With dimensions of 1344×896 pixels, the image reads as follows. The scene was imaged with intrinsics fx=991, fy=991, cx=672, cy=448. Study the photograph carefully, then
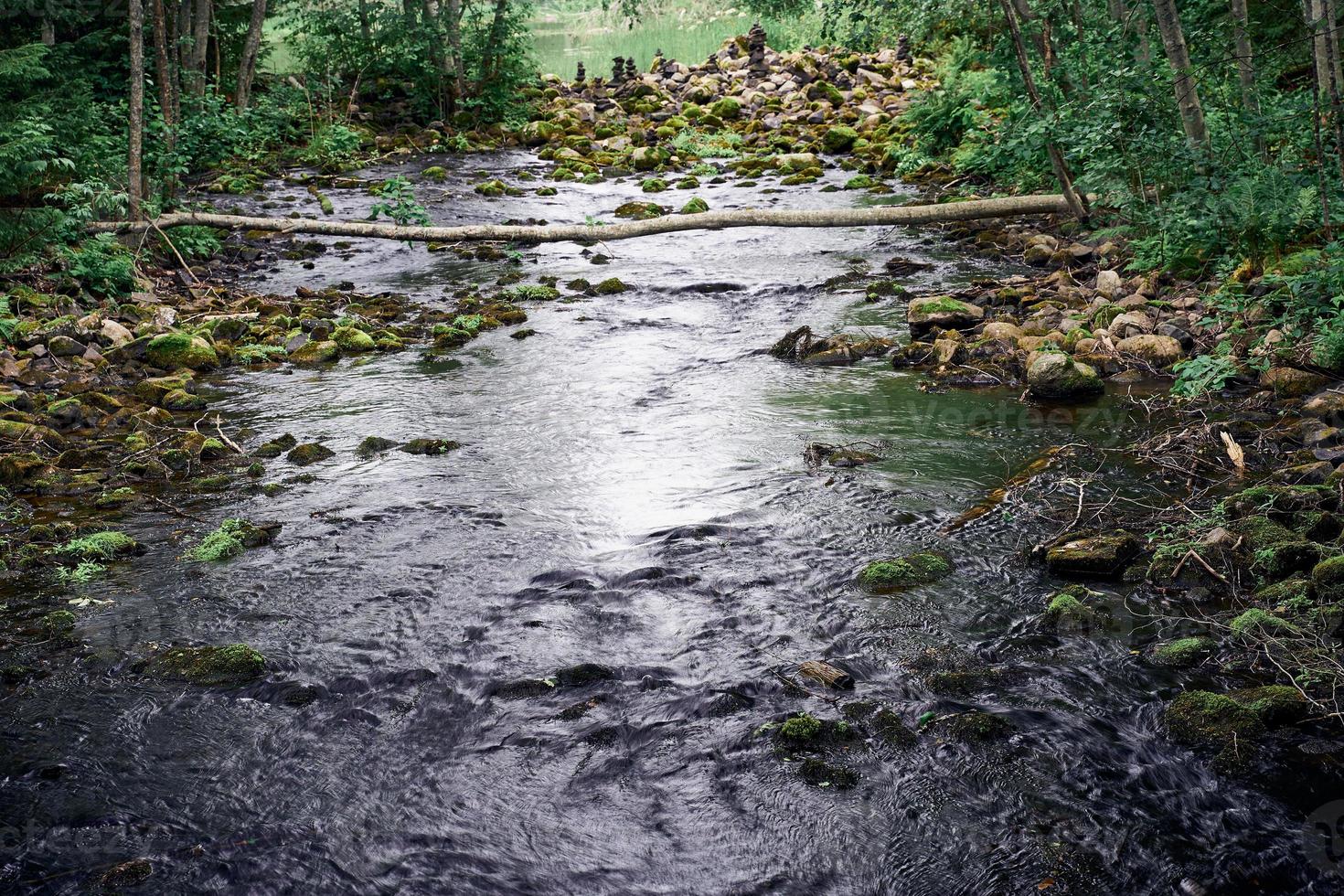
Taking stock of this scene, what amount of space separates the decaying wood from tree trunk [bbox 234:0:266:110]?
736 inches

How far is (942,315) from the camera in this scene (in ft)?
31.6

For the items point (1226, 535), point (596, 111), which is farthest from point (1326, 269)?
point (596, 111)

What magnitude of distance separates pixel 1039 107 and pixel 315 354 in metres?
8.28

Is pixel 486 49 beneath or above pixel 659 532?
above

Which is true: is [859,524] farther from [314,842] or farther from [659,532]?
[314,842]

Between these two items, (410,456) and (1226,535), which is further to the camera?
(410,456)

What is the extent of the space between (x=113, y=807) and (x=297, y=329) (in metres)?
7.81

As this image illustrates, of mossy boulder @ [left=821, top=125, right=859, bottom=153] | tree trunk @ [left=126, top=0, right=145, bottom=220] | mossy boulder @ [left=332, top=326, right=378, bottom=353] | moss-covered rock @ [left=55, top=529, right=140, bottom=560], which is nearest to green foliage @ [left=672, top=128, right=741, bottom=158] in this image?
mossy boulder @ [left=821, top=125, right=859, bottom=153]

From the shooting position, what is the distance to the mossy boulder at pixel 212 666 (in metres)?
4.77

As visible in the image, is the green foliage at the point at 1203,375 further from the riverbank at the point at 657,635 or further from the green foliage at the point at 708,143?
the green foliage at the point at 708,143

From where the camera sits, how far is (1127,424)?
284 inches

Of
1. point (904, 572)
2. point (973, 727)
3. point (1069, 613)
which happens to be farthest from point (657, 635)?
point (1069, 613)

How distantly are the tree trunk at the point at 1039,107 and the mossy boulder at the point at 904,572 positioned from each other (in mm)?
6964

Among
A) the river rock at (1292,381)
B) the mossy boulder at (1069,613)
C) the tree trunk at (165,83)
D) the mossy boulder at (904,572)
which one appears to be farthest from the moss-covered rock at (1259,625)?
the tree trunk at (165,83)
